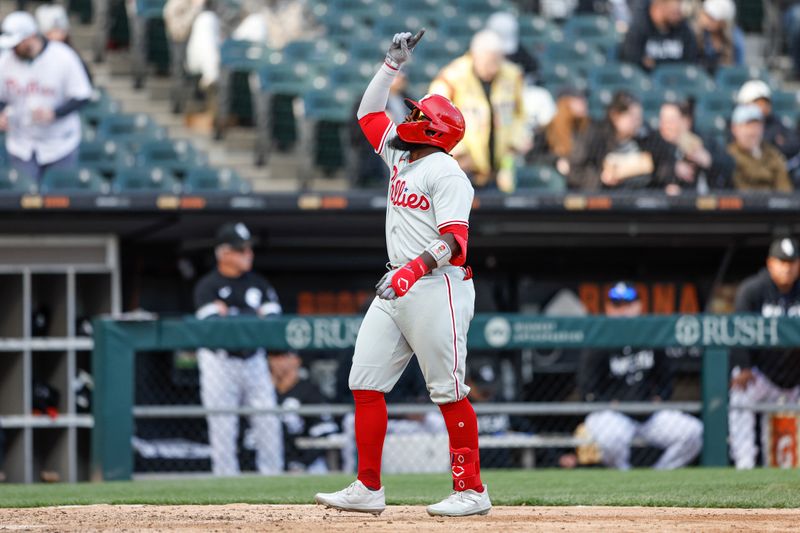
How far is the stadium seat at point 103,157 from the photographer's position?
10.7 meters

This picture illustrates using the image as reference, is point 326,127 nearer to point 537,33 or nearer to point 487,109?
point 487,109

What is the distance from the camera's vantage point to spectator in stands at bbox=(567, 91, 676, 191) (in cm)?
1076

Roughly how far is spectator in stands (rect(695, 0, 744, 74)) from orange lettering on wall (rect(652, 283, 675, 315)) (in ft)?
8.96

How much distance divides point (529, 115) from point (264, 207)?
8.55 ft

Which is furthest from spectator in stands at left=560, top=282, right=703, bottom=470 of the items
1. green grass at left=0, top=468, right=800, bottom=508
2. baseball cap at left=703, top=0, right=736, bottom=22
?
baseball cap at left=703, top=0, right=736, bottom=22

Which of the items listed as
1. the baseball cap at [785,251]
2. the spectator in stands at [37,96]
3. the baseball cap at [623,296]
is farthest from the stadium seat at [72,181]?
the baseball cap at [785,251]

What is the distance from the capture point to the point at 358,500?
5391mm

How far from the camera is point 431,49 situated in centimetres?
1278

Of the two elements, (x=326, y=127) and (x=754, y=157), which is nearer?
(x=754, y=157)

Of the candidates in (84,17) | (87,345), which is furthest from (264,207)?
(84,17)

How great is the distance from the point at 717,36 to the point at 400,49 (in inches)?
342

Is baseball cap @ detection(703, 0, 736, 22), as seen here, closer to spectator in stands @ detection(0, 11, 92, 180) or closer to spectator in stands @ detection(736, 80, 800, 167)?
spectator in stands @ detection(736, 80, 800, 167)

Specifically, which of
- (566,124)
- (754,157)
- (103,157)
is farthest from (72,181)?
(754,157)

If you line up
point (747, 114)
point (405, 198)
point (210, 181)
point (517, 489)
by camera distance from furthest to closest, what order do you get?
1. point (747, 114)
2. point (210, 181)
3. point (517, 489)
4. point (405, 198)
